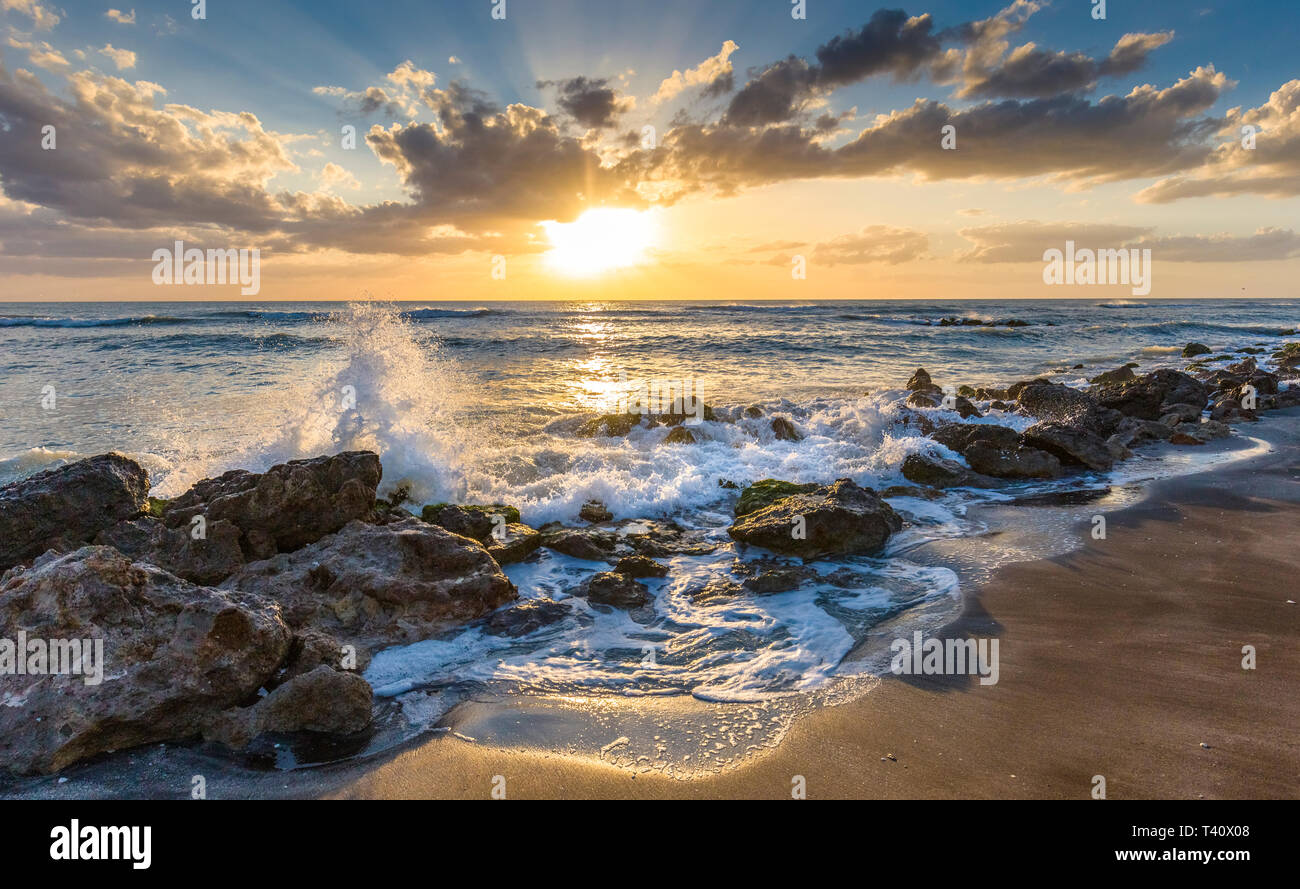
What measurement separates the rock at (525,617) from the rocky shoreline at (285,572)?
2cm

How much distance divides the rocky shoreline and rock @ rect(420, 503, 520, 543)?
0.02 meters

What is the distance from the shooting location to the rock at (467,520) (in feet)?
24.2

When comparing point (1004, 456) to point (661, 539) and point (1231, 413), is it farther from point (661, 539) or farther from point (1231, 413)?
point (1231, 413)

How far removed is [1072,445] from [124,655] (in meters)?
12.2

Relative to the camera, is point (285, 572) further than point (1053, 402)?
No

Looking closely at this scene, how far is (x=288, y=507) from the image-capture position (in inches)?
253

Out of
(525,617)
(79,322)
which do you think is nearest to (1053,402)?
(525,617)

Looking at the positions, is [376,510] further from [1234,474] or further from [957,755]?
[1234,474]

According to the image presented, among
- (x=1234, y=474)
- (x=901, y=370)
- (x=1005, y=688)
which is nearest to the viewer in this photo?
(x=1005, y=688)

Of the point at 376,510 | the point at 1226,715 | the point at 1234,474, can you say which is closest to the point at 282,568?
the point at 376,510

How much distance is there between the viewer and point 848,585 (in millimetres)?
6438

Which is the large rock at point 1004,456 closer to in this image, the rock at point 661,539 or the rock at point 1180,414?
the rock at point 1180,414

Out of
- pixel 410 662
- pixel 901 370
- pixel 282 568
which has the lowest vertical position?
pixel 410 662

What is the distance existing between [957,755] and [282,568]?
5.50 metres
